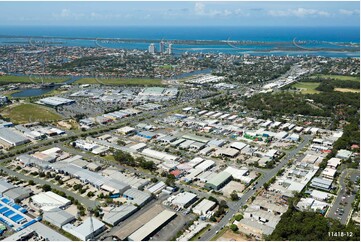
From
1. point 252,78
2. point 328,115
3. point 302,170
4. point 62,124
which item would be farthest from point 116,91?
point 302,170

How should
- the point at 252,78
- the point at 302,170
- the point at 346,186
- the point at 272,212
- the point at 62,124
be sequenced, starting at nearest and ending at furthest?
the point at 272,212 < the point at 346,186 < the point at 302,170 < the point at 62,124 < the point at 252,78

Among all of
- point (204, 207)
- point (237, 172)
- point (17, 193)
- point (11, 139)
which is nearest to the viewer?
point (204, 207)

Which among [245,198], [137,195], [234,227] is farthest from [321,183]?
[137,195]

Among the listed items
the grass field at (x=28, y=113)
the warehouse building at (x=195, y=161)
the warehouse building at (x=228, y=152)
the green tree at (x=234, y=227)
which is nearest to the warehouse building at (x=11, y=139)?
the grass field at (x=28, y=113)

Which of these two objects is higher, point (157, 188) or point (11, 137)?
point (11, 137)

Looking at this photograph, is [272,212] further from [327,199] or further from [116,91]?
[116,91]

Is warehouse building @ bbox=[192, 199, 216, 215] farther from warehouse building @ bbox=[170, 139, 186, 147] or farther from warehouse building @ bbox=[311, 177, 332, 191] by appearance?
warehouse building @ bbox=[170, 139, 186, 147]

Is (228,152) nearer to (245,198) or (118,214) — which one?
(245,198)
